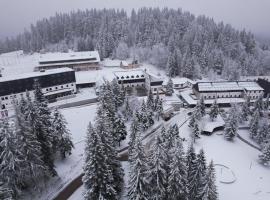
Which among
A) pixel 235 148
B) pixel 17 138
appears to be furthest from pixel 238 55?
pixel 17 138

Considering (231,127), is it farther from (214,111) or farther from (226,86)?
(226,86)

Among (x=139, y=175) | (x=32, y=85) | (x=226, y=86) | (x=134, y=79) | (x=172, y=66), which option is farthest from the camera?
(x=172, y=66)

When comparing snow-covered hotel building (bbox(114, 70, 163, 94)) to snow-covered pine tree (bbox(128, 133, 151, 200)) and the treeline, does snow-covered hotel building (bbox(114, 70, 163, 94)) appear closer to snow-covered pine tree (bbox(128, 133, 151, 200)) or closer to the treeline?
the treeline

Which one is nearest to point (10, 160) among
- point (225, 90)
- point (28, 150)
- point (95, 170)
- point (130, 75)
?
point (28, 150)

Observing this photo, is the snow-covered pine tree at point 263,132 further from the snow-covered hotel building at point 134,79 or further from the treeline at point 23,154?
the treeline at point 23,154

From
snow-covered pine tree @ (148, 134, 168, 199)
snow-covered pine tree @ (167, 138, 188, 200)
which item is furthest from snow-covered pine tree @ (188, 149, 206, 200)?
snow-covered pine tree @ (148, 134, 168, 199)

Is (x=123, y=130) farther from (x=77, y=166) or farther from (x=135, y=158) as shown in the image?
(x=135, y=158)
